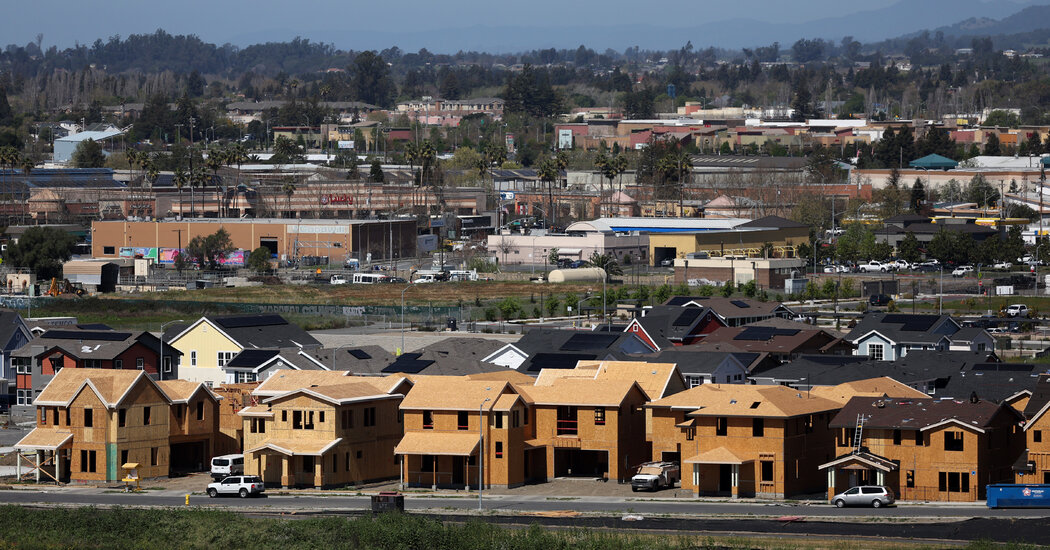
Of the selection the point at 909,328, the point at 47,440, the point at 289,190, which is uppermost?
the point at 289,190

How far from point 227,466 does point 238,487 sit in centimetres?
312

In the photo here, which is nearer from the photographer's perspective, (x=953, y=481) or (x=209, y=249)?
(x=953, y=481)

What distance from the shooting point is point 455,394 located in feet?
144

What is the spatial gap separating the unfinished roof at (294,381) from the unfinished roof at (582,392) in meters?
5.39

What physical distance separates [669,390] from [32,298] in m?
51.4

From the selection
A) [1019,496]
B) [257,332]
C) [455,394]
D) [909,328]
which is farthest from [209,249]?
[1019,496]

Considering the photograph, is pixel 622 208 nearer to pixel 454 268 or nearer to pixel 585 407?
pixel 454 268

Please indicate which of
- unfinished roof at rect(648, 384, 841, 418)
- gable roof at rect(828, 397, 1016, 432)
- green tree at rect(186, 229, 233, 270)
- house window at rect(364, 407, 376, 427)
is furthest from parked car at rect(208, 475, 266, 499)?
green tree at rect(186, 229, 233, 270)

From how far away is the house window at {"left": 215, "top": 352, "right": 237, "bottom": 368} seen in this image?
5726 cm

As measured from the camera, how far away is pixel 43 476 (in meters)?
45.3

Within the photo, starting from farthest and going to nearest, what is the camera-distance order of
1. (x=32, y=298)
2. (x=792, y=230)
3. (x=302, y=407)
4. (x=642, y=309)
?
(x=792, y=230) < (x=32, y=298) < (x=642, y=309) < (x=302, y=407)

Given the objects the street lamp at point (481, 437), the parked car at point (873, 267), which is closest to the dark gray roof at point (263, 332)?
the street lamp at point (481, 437)

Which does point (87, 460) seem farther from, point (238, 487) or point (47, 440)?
point (238, 487)

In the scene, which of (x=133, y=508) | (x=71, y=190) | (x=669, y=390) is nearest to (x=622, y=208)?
(x=71, y=190)
